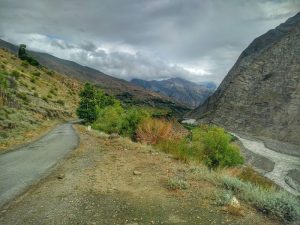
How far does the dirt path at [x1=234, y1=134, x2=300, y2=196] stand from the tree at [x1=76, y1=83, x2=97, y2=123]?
32.2 m

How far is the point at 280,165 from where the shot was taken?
6981 cm

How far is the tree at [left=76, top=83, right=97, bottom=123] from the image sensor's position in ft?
213

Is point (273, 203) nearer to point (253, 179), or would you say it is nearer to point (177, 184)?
point (177, 184)

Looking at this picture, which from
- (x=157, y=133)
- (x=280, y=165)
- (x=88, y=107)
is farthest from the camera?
(x=280, y=165)

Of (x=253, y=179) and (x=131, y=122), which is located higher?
(x=131, y=122)

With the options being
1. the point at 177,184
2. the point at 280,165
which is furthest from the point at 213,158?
the point at 280,165

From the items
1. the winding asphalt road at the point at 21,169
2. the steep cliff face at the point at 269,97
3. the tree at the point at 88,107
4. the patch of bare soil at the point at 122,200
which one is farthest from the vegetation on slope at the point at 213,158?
the steep cliff face at the point at 269,97

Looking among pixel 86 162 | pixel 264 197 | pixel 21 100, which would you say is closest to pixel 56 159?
pixel 86 162

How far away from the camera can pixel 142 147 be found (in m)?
19.1

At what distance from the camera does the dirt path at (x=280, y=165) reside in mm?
52534

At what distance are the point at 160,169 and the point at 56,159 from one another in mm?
6714

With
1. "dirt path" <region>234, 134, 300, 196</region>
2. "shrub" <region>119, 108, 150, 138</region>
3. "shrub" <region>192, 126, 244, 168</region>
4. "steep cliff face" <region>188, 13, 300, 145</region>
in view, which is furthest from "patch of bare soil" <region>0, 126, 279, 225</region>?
"steep cliff face" <region>188, 13, 300, 145</region>

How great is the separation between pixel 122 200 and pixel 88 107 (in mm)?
58441

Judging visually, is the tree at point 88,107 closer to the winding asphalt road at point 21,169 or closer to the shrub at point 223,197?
the winding asphalt road at point 21,169
